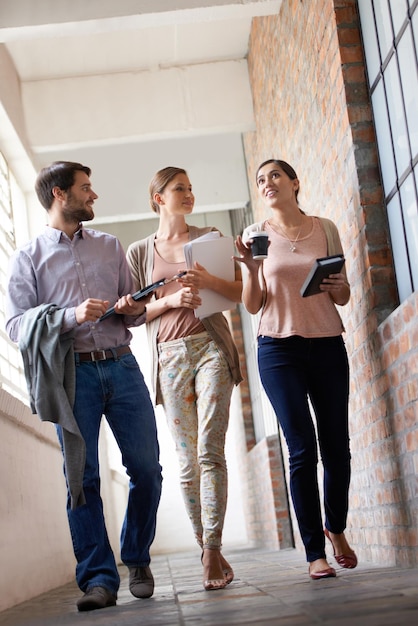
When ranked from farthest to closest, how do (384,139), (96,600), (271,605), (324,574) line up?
(384,139) → (324,574) → (96,600) → (271,605)

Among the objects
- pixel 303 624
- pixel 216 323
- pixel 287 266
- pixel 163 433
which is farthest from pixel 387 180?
pixel 163 433

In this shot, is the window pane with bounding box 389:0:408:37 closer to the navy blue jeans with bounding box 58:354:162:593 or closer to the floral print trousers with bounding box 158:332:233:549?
the floral print trousers with bounding box 158:332:233:549

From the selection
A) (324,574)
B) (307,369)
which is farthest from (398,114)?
(324,574)

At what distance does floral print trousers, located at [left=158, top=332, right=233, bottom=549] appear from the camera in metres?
3.06

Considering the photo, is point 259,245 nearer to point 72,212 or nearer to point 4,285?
point 72,212

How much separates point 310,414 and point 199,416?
0.42 meters

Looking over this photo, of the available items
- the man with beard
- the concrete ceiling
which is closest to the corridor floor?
the man with beard

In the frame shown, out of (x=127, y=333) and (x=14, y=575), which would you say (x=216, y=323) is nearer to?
(x=127, y=333)

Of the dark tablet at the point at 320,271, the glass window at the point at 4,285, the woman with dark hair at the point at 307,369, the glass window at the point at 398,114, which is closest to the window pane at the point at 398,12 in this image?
the glass window at the point at 398,114

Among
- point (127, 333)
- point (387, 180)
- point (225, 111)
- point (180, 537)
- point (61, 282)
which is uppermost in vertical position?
point (225, 111)

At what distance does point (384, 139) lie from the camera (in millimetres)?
3295

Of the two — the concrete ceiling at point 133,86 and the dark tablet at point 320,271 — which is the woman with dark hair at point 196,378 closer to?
the dark tablet at point 320,271

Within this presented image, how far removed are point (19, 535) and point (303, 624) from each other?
2.53 metres

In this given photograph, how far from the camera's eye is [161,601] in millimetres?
2641
